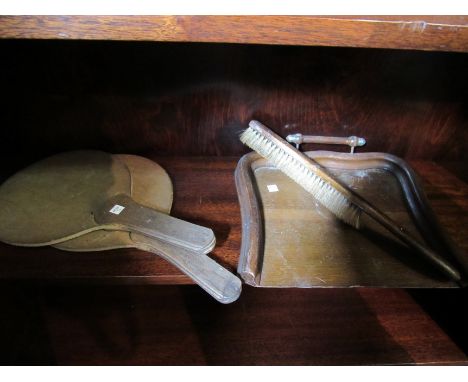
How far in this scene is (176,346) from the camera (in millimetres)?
608

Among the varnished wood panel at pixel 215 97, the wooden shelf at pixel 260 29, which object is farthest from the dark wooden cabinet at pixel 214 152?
the wooden shelf at pixel 260 29

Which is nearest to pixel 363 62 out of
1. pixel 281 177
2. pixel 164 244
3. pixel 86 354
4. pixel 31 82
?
pixel 281 177

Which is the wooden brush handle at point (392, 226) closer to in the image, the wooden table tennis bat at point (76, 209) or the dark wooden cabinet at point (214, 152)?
the dark wooden cabinet at point (214, 152)

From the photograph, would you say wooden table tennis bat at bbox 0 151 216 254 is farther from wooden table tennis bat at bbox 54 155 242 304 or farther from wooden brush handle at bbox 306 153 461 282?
wooden brush handle at bbox 306 153 461 282

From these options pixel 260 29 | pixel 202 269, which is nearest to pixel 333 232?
pixel 202 269

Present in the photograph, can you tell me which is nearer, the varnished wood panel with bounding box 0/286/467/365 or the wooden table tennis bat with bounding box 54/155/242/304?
the wooden table tennis bat with bounding box 54/155/242/304

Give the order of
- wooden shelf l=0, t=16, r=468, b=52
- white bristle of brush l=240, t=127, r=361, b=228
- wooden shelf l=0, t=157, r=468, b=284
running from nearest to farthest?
wooden shelf l=0, t=16, r=468, b=52
wooden shelf l=0, t=157, r=468, b=284
white bristle of brush l=240, t=127, r=361, b=228

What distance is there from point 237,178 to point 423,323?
474mm

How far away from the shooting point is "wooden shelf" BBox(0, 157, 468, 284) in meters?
0.42

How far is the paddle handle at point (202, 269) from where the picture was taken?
1.27ft

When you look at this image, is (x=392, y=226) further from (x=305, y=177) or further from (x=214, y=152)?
(x=214, y=152)

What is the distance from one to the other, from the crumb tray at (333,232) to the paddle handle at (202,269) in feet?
0.12

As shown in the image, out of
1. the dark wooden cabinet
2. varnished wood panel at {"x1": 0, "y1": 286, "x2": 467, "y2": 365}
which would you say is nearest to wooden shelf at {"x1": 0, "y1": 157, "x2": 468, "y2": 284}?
the dark wooden cabinet
